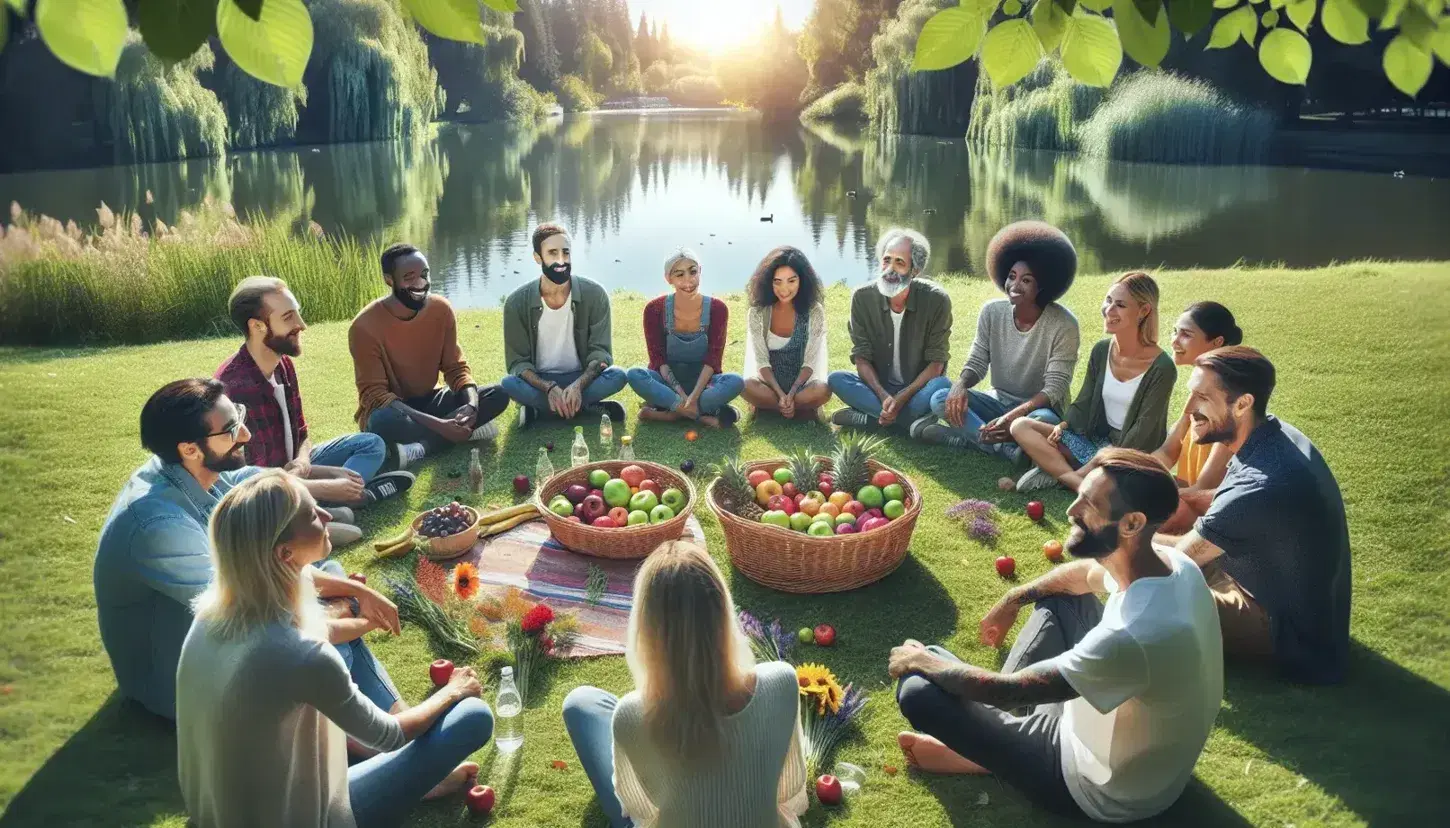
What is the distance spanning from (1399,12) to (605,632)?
13.8 ft

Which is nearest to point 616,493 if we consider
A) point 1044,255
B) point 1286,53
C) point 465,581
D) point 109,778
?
point 465,581

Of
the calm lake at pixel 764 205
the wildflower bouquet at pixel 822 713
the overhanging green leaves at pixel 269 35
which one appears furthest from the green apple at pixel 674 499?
the calm lake at pixel 764 205

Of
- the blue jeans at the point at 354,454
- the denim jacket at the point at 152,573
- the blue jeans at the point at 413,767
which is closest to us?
the blue jeans at the point at 413,767

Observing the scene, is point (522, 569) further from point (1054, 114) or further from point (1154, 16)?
point (1054, 114)

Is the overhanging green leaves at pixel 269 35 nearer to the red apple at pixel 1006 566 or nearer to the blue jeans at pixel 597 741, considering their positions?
the blue jeans at pixel 597 741

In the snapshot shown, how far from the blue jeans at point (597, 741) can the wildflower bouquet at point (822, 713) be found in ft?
3.11

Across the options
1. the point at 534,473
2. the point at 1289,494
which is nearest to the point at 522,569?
the point at 534,473

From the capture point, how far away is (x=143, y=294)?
40.1ft

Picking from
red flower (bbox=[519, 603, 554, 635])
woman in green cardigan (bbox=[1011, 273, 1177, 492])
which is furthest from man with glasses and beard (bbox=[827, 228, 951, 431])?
red flower (bbox=[519, 603, 554, 635])

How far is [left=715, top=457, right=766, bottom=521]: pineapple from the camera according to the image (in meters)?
5.93

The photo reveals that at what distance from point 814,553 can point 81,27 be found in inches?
172

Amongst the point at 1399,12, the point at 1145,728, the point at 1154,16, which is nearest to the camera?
the point at 1154,16

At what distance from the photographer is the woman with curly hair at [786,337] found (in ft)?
26.6

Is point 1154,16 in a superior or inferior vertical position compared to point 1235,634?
superior
